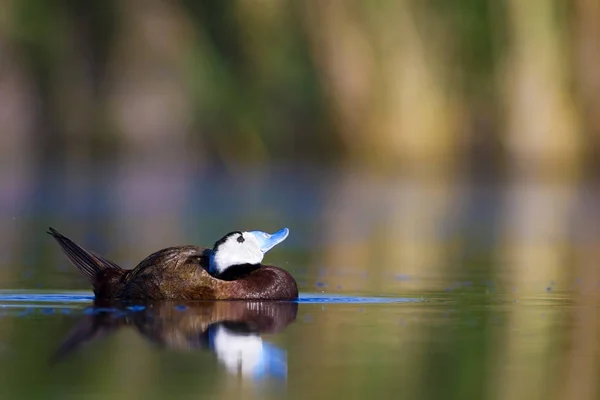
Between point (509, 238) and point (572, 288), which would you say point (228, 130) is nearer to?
point (509, 238)

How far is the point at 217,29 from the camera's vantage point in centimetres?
2567

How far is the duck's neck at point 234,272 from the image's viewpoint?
8516mm

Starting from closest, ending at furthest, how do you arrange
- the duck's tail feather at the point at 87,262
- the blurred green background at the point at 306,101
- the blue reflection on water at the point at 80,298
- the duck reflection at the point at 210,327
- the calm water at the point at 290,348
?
the calm water at the point at 290,348, the duck reflection at the point at 210,327, the blue reflection on water at the point at 80,298, the duck's tail feather at the point at 87,262, the blurred green background at the point at 306,101

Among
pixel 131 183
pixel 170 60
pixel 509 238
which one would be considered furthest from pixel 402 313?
pixel 170 60

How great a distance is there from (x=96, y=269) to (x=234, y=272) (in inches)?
33.8

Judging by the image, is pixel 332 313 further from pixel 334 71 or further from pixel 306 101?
pixel 306 101

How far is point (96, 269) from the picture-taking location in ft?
29.2

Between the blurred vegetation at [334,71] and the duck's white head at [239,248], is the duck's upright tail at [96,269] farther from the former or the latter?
the blurred vegetation at [334,71]

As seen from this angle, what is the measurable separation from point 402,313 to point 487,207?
10363mm

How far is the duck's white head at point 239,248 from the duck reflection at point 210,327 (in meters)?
0.21

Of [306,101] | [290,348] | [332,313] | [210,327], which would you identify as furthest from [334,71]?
[290,348]

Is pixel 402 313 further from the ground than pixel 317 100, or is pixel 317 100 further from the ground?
pixel 317 100

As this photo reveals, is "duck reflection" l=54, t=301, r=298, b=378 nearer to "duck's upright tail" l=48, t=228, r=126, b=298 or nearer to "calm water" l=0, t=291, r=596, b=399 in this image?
"calm water" l=0, t=291, r=596, b=399

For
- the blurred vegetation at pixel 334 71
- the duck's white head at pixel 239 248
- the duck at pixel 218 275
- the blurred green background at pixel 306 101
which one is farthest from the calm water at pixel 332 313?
the blurred vegetation at pixel 334 71
